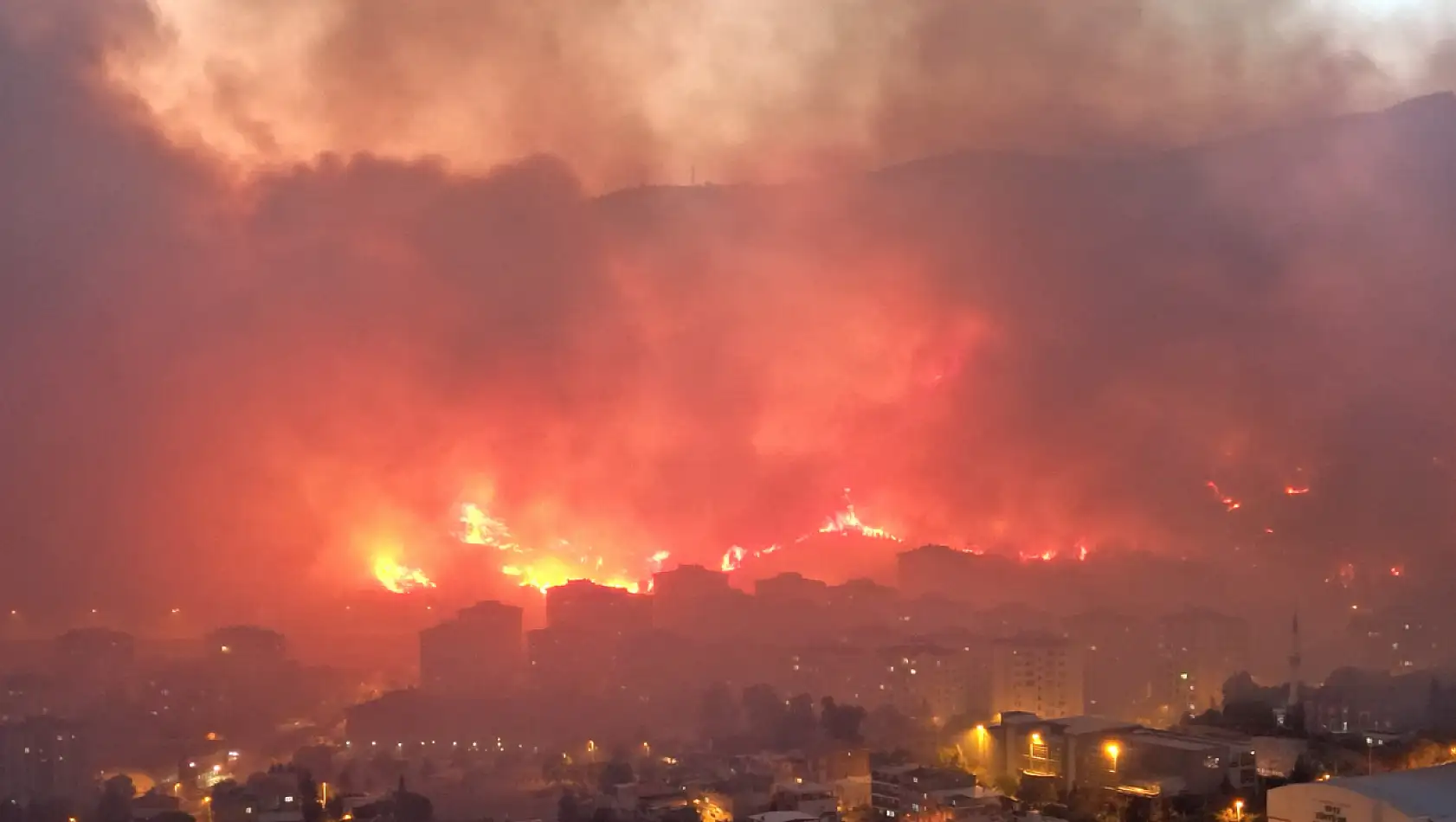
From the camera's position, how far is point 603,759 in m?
7.35

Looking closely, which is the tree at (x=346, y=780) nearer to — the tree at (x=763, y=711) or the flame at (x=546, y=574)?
the flame at (x=546, y=574)

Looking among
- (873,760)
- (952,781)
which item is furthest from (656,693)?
(952,781)

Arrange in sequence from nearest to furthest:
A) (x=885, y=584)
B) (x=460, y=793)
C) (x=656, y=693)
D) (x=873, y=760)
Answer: (x=460, y=793), (x=873, y=760), (x=656, y=693), (x=885, y=584)

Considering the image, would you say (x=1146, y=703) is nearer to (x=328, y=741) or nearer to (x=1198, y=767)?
(x=1198, y=767)

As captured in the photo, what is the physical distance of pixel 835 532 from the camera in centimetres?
945

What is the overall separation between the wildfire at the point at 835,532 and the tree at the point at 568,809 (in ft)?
8.77

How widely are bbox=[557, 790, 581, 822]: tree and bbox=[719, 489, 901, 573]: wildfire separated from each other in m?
2.67

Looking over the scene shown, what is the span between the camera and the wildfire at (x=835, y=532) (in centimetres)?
925

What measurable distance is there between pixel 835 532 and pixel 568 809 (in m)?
3.32

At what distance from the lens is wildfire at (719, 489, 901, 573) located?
925 cm

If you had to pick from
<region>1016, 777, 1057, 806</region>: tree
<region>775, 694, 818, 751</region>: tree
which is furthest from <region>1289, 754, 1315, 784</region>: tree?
<region>775, 694, 818, 751</region>: tree

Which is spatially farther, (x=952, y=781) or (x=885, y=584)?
(x=885, y=584)

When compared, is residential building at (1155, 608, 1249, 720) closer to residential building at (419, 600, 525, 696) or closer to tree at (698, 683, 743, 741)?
tree at (698, 683, 743, 741)

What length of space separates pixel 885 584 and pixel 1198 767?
8.49 ft
